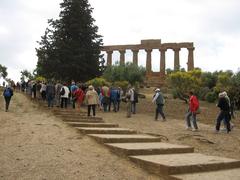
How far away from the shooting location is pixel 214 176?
9.77 meters

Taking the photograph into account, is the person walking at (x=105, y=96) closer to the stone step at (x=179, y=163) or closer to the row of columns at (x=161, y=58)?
the stone step at (x=179, y=163)

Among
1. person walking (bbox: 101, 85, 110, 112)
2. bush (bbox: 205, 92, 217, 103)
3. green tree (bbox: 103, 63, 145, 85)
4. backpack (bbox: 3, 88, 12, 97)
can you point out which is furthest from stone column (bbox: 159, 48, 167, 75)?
backpack (bbox: 3, 88, 12, 97)

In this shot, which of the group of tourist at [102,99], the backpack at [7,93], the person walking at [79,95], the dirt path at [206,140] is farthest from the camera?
the person walking at [79,95]

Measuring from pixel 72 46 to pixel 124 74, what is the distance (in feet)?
79.4

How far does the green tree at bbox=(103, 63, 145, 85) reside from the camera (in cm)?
5484

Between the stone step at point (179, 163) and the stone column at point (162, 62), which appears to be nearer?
the stone step at point (179, 163)

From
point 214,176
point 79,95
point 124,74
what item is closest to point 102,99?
point 79,95

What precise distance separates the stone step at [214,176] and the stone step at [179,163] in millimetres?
206

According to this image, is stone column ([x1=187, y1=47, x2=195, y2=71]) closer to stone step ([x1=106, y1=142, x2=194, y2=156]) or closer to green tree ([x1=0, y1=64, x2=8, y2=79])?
green tree ([x1=0, y1=64, x2=8, y2=79])

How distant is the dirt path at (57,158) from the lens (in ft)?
32.1

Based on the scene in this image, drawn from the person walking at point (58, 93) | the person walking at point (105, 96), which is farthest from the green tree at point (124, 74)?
the person walking at point (58, 93)

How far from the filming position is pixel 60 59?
102 feet

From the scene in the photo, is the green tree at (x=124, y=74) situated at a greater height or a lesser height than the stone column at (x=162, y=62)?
lesser

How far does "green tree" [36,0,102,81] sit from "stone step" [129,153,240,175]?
20.2m
